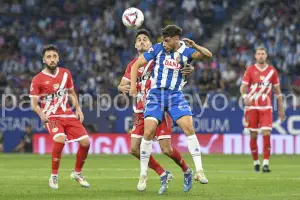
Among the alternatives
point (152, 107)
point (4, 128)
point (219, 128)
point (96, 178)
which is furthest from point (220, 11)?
point (152, 107)

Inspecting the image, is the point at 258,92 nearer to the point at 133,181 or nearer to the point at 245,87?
the point at 245,87

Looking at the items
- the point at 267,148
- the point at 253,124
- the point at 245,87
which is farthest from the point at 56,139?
the point at 253,124

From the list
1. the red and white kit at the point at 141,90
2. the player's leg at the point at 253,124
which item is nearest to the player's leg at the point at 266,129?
the player's leg at the point at 253,124

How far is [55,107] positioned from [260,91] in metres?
5.58

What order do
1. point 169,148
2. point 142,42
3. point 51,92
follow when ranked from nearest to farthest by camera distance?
point 169,148, point 142,42, point 51,92

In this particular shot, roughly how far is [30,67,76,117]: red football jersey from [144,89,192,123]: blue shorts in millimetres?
1879

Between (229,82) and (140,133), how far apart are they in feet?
47.4

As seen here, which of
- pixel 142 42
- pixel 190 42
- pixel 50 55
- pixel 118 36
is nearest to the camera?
pixel 190 42

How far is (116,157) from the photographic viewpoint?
73.8ft

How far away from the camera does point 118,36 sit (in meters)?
30.8

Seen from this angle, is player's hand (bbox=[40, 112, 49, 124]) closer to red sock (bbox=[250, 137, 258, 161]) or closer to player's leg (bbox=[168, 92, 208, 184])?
player's leg (bbox=[168, 92, 208, 184])

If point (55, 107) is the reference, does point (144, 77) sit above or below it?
above

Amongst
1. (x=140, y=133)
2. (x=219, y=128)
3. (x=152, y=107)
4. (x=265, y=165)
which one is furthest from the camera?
(x=219, y=128)

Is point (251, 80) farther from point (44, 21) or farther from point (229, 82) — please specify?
point (44, 21)
